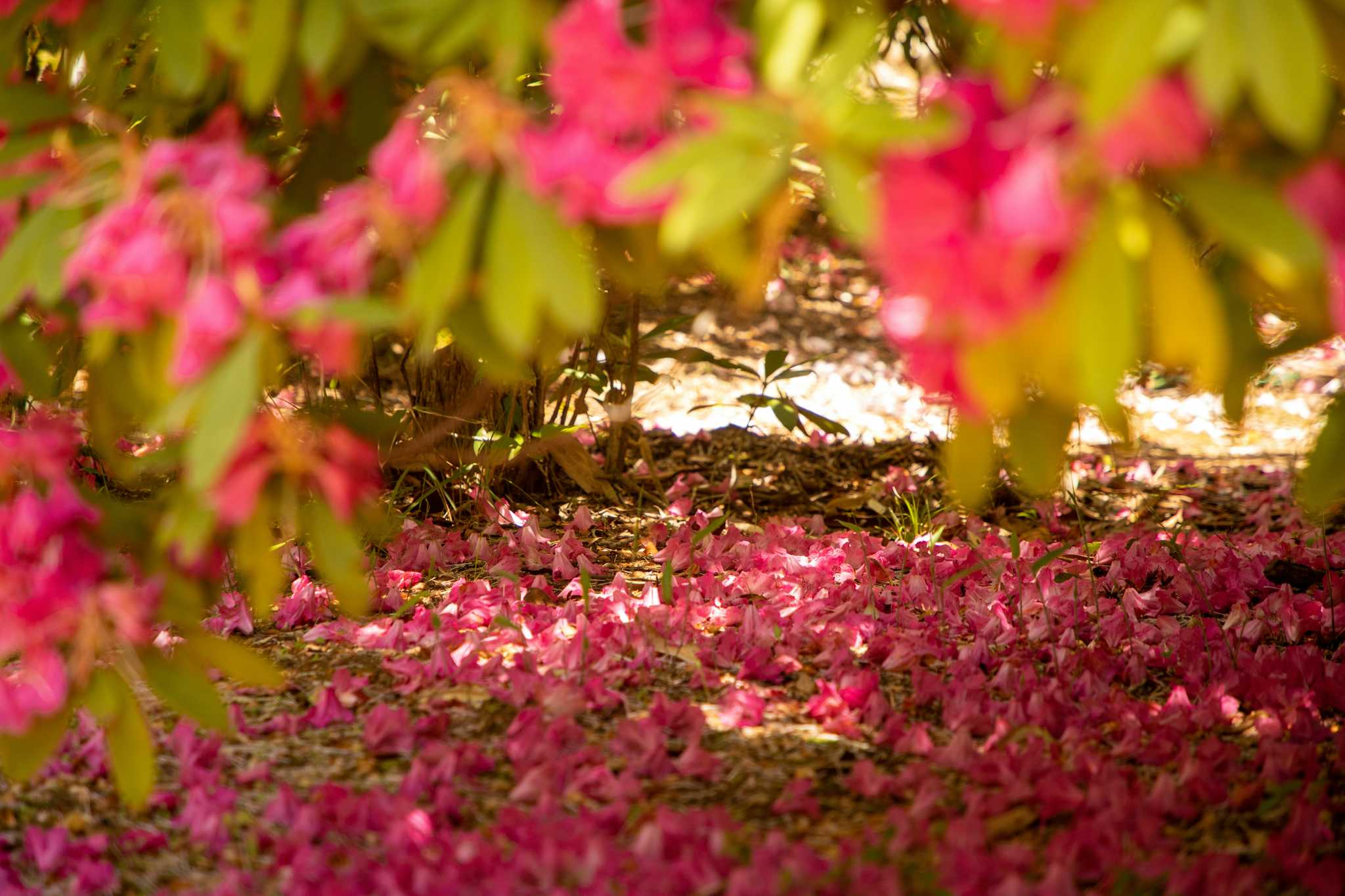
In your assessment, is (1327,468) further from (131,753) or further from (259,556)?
(131,753)

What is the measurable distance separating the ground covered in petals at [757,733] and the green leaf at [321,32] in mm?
844

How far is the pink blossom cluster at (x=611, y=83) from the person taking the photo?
2.90 feet

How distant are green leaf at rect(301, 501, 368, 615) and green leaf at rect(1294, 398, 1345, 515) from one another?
2.88ft

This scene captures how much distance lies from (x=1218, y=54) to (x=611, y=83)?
394mm

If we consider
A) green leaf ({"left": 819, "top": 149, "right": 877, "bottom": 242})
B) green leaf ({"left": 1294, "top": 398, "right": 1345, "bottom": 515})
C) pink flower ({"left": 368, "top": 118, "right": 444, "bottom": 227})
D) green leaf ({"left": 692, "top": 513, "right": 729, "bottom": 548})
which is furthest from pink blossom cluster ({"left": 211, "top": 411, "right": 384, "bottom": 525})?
green leaf ({"left": 692, "top": 513, "right": 729, "bottom": 548})

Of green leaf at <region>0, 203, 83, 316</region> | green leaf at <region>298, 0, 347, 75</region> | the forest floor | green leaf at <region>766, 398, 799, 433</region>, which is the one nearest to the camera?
green leaf at <region>298, 0, 347, 75</region>

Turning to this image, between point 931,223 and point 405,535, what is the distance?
6.79 feet

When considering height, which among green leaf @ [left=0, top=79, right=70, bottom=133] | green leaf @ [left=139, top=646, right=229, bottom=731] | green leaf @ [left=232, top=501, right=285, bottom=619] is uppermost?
green leaf @ [left=0, top=79, right=70, bottom=133]

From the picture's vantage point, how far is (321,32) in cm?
101

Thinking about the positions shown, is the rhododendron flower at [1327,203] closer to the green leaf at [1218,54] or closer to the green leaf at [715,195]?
the green leaf at [1218,54]

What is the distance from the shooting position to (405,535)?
2.72 meters

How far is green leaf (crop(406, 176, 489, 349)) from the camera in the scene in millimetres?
910

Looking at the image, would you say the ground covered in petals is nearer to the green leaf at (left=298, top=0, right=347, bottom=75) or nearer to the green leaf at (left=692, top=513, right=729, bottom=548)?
the green leaf at (left=692, top=513, right=729, bottom=548)

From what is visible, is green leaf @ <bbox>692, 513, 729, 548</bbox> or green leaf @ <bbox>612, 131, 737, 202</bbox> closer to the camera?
green leaf @ <bbox>612, 131, 737, 202</bbox>
